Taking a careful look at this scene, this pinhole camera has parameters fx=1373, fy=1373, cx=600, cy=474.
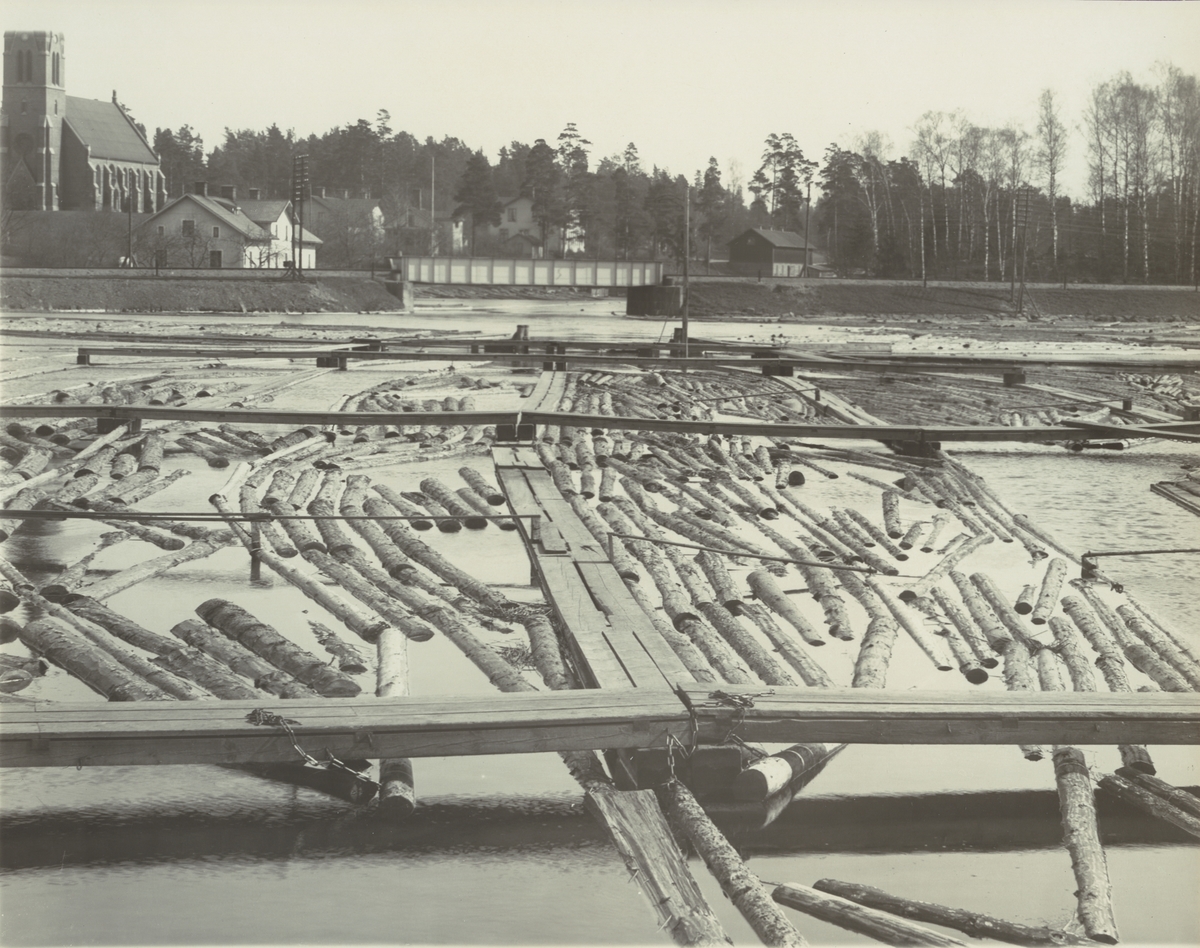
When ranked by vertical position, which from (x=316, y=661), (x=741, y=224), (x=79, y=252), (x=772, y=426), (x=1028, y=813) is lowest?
(x=1028, y=813)

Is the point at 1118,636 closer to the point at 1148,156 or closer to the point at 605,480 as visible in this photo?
the point at 605,480

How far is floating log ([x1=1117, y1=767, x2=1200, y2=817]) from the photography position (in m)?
6.68

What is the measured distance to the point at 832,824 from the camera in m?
6.59

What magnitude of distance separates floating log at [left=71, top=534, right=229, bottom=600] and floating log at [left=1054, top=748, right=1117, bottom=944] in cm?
665

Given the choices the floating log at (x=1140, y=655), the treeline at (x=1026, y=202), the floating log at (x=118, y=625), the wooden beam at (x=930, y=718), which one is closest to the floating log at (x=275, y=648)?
the floating log at (x=118, y=625)

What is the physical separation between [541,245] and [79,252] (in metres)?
48.3

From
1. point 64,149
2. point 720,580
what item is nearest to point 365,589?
point 720,580

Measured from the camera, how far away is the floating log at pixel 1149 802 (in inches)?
258

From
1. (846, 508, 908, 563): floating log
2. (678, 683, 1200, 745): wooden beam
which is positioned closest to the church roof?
(846, 508, 908, 563): floating log

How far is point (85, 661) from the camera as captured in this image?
26.6 feet

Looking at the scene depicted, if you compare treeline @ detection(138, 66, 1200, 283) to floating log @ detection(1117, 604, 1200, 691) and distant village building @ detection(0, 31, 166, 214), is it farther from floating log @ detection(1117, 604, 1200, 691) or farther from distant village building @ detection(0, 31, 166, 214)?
floating log @ detection(1117, 604, 1200, 691)

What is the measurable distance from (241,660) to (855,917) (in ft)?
14.0

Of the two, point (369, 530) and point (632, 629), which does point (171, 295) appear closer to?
point (369, 530)

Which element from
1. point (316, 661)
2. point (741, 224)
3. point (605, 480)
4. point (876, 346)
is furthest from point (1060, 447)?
point (741, 224)
